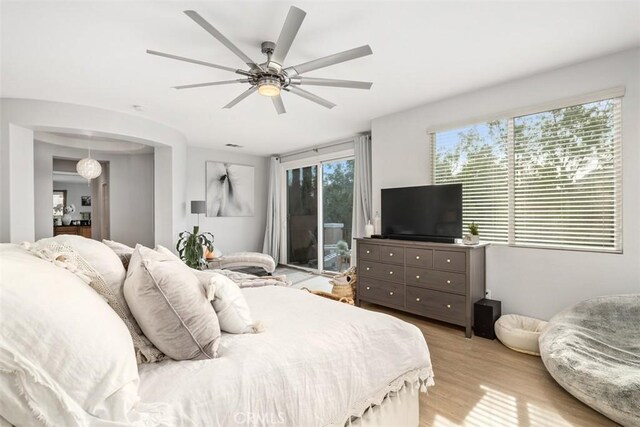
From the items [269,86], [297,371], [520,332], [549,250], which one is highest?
[269,86]

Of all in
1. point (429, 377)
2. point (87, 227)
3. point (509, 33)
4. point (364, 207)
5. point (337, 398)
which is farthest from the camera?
point (87, 227)

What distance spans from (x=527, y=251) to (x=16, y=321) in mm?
3802

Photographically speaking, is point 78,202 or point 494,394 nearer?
point 494,394

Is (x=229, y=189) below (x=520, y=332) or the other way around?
the other way around

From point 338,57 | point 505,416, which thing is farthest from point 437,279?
point 338,57

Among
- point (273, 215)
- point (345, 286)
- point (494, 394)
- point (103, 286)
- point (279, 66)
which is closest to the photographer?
point (103, 286)

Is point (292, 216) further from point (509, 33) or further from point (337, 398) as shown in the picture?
point (337, 398)

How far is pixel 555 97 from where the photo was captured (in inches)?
119

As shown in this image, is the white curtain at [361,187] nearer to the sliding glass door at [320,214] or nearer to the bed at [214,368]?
the sliding glass door at [320,214]

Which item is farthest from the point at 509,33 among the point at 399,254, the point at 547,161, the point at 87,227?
the point at 87,227

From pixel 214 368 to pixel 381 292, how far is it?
307cm

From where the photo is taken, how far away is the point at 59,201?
30.3ft

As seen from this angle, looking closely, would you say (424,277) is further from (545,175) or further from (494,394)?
(545,175)

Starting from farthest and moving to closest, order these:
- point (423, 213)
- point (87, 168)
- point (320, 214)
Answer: point (320, 214) → point (87, 168) → point (423, 213)
